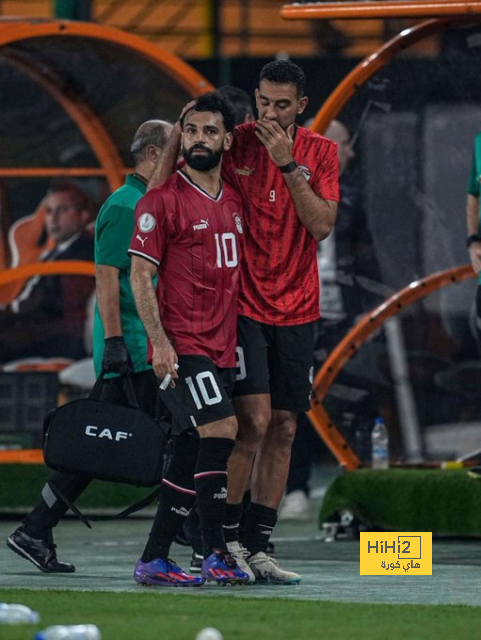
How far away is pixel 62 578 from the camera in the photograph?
22.8ft

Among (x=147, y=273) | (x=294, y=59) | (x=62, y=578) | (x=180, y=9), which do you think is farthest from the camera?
(x=180, y=9)

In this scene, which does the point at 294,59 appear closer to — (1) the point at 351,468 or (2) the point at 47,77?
(2) the point at 47,77

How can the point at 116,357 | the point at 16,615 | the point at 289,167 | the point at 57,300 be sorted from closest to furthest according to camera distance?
1. the point at 16,615
2. the point at 289,167
3. the point at 116,357
4. the point at 57,300

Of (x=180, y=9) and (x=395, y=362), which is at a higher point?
(x=180, y=9)

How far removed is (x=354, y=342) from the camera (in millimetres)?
9867

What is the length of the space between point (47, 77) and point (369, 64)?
2864 mm

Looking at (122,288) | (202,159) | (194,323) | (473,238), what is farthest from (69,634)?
(473,238)

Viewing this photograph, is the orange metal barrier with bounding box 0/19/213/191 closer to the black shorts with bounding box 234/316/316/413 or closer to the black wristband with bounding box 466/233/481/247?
the black wristband with bounding box 466/233/481/247

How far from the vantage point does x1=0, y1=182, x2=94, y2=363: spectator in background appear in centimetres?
1265

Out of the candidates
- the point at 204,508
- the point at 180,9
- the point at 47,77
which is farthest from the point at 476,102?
the point at 180,9

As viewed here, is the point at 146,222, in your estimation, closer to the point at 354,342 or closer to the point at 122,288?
the point at 122,288

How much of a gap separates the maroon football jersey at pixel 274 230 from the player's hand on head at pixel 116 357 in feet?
2.15

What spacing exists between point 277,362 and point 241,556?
2.53ft

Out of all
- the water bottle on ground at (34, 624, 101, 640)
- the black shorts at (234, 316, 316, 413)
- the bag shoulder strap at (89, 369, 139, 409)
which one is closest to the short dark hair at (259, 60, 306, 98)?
the black shorts at (234, 316, 316, 413)
